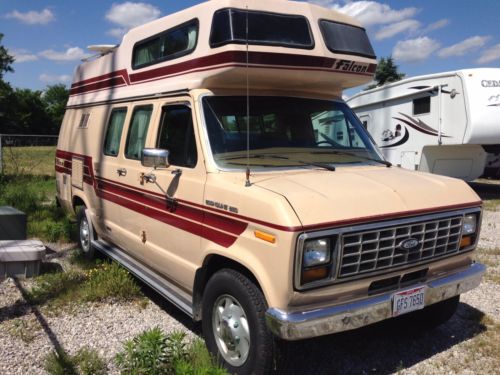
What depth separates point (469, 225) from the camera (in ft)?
12.5

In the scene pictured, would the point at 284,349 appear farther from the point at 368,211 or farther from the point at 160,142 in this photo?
the point at 160,142

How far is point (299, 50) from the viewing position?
13.4ft

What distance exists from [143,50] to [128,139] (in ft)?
3.14

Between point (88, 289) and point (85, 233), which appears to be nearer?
point (88, 289)

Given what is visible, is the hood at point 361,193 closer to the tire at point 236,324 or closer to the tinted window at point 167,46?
the tire at point 236,324

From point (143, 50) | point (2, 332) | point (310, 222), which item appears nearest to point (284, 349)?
point (310, 222)

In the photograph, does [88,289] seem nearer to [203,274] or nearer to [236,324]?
[203,274]

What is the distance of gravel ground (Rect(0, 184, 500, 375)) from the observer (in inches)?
148

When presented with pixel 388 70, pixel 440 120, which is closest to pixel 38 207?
pixel 440 120

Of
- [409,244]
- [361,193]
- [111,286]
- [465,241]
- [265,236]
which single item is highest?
[361,193]

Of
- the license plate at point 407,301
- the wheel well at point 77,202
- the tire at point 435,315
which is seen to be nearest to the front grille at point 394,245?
the license plate at point 407,301

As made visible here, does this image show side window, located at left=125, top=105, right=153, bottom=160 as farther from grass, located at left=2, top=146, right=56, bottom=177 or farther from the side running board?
grass, located at left=2, top=146, right=56, bottom=177

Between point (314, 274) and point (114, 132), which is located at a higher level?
point (114, 132)

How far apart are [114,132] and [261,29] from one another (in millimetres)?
2370
